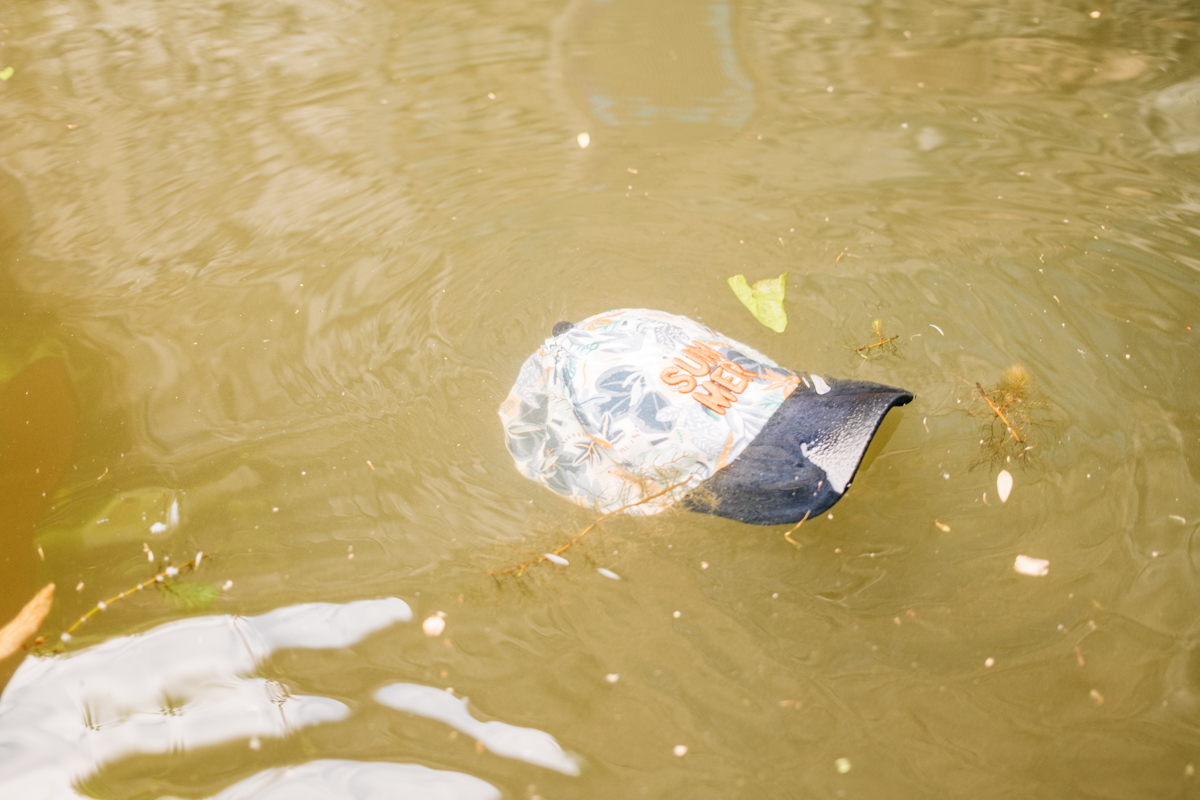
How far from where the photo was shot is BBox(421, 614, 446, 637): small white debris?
5.51 feet

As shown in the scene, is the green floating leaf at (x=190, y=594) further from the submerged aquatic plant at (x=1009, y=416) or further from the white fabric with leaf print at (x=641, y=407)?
the submerged aquatic plant at (x=1009, y=416)

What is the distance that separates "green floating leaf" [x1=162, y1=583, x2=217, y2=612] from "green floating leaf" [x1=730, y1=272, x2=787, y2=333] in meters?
1.69

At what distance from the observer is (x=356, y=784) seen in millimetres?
1488

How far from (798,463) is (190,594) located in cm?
150

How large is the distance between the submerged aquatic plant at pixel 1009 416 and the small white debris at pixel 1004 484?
0.13 feet

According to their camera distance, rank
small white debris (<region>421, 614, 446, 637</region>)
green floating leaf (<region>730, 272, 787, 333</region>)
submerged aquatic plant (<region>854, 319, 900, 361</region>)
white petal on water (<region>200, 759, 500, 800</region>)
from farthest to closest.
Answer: green floating leaf (<region>730, 272, 787, 333</region>) < submerged aquatic plant (<region>854, 319, 900, 361</region>) < small white debris (<region>421, 614, 446, 637</region>) < white petal on water (<region>200, 759, 500, 800</region>)

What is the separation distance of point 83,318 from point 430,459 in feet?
4.24

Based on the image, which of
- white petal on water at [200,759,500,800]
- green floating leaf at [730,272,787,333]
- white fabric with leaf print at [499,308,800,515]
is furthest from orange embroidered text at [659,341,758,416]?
white petal on water at [200,759,500,800]

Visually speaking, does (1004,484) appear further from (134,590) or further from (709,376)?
(134,590)

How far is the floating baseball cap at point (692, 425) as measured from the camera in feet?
4.55

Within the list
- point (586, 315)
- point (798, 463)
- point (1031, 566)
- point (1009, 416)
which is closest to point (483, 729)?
point (798, 463)

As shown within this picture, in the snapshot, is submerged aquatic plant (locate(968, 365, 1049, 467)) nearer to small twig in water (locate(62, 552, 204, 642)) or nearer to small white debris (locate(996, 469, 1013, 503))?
small white debris (locate(996, 469, 1013, 503))

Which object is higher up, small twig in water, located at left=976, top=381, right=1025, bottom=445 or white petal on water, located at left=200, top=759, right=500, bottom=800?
small twig in water, located at left=976, top=381, right=1025, bottom=445

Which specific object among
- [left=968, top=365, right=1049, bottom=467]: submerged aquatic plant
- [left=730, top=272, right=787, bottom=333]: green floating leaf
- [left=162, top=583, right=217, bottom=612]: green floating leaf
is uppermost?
[left=730, top=272, right=787, bottom=333]: green floating leaf
